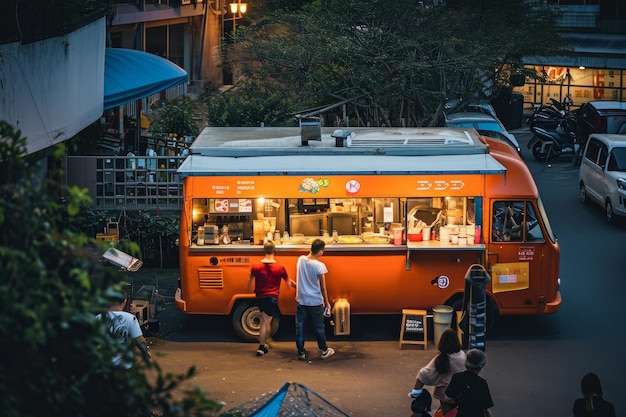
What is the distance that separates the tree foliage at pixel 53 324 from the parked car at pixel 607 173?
17.2 m

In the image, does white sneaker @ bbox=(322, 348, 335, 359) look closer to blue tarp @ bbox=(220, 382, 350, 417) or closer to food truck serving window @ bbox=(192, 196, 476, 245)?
food truck serving window @ bbox=(192, 196, 476, 245)

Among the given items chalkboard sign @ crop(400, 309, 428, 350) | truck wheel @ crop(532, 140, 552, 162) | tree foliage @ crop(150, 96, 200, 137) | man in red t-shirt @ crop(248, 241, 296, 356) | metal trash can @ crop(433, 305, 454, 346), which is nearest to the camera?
man in red t-shirt @ crop(248, 241, 296, 356)

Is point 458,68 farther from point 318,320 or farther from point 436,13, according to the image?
point 318,320

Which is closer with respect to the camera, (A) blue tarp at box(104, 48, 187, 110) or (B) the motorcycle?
(A) blue tarp at box(104, 48, 187, 110)

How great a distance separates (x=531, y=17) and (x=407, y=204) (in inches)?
601

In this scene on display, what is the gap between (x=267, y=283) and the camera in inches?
521

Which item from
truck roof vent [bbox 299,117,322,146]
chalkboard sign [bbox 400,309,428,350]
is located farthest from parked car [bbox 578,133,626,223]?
truck roof vent [bbox 299,117,322,146]

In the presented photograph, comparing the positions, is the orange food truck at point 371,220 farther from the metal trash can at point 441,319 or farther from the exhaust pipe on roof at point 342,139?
the metal trash can at point 441,319

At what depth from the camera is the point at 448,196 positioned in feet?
45.3

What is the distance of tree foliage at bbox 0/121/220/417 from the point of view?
4121 millimetres

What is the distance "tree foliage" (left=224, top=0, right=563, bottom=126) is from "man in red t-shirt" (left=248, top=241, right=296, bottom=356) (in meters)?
9.21

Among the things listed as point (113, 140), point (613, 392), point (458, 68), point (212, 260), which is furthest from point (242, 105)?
point (613, 392)

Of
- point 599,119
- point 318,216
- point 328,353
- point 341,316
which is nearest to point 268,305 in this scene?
point 328,353

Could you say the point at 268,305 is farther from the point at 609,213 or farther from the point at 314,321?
the point at 609,213
